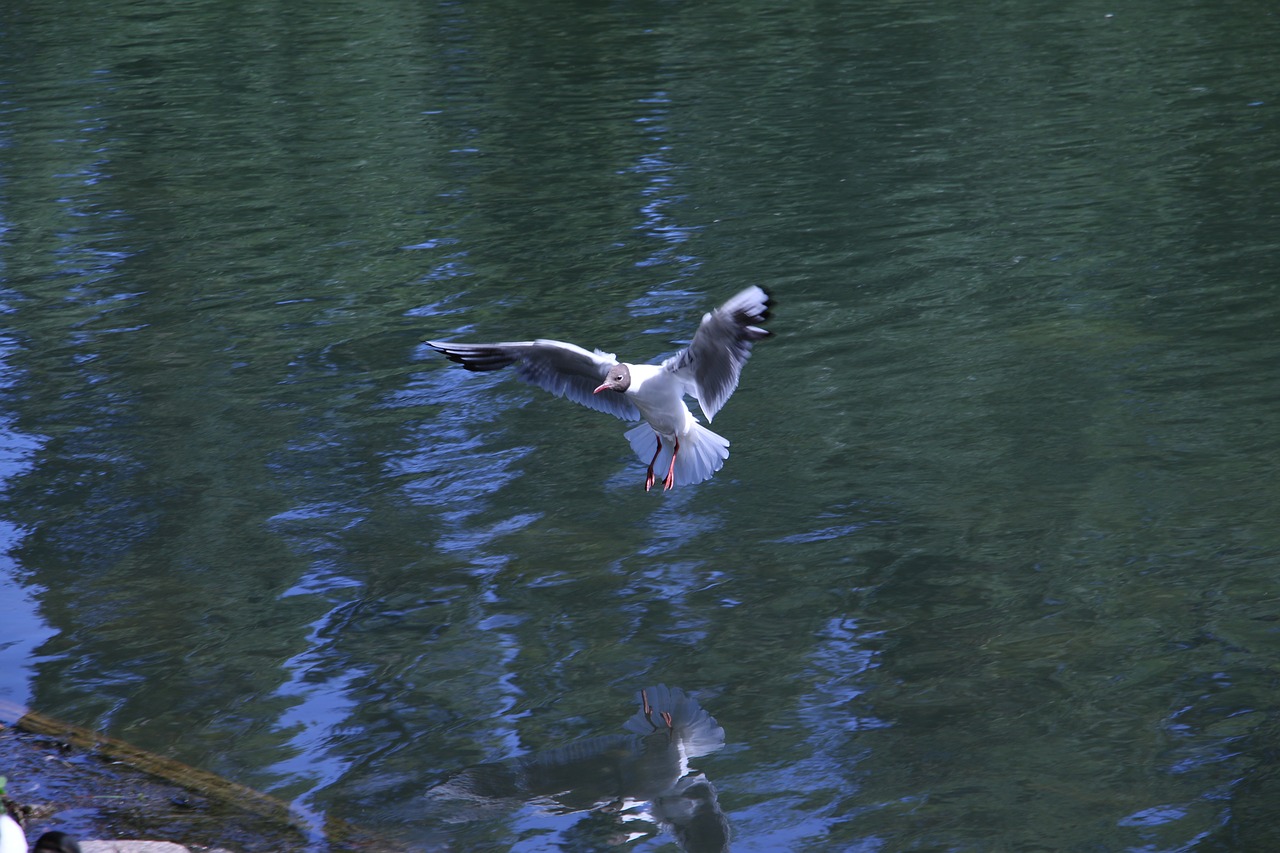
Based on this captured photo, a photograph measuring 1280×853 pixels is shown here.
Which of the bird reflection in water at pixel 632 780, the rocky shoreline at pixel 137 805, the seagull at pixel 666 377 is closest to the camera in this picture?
the rocky shoreline at pixel 137 805

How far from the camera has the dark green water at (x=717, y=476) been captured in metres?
7.87

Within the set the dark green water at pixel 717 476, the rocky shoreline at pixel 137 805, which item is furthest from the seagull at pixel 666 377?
the rocky shoreline at pixel 137 805

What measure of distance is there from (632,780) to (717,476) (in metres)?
3.92

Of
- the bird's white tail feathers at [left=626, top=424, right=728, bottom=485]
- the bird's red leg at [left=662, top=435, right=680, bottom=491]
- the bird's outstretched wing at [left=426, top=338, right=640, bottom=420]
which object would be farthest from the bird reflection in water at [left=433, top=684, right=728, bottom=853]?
the bird's outstretched wing at [left=426, top=338, right=640, bottom=420]

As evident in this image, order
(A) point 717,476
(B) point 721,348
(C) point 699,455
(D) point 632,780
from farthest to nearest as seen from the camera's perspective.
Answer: (A) point 717,476 < (C) point 699,455 < (B) point 721,348 < (D) point 632,780

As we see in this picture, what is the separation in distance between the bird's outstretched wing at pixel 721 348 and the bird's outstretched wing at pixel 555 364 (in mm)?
706

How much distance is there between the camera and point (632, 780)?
766 cm

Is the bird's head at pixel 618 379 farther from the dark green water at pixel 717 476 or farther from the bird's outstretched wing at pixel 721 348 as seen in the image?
the dark green water at pixel 717 476

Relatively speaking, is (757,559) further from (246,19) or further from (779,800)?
(246,19)

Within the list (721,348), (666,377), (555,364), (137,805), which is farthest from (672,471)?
(137,805)

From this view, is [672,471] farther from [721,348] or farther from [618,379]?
[721,348]

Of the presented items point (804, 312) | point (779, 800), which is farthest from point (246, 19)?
point (779, 800)

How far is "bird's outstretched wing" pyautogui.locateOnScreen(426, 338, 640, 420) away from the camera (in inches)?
383

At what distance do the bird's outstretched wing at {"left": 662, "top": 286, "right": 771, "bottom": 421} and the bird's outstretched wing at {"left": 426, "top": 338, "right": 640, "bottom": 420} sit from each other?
706 mm
